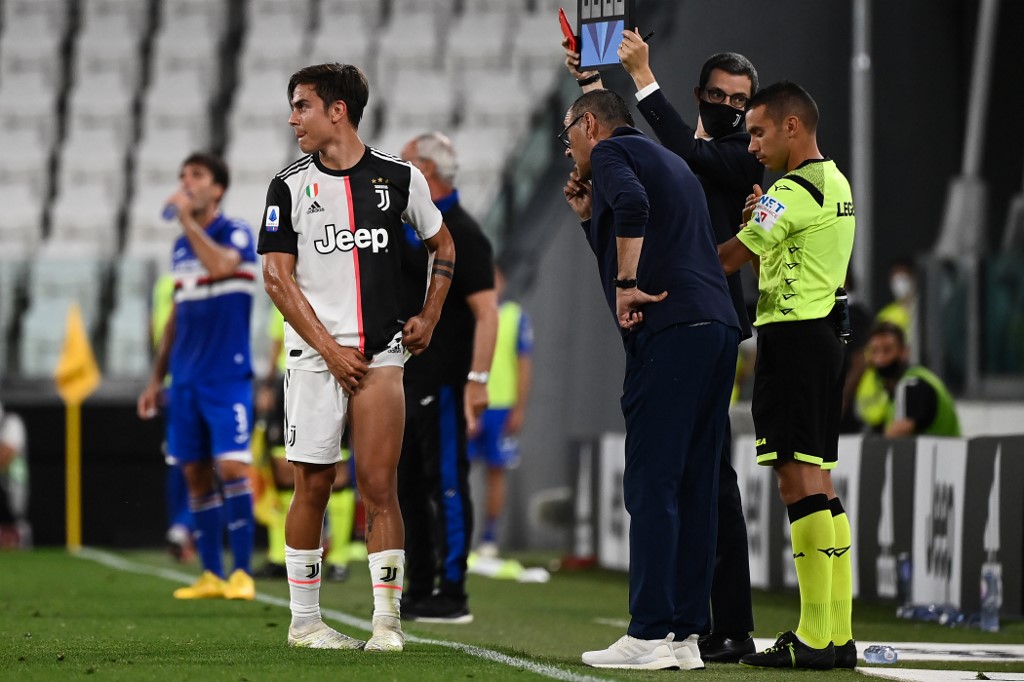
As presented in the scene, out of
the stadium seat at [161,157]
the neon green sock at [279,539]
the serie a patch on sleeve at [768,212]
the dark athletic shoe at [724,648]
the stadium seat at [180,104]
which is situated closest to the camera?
the serie a patch on sleeve at [768,212]

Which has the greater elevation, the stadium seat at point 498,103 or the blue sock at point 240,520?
the stadium seat at point 498,103

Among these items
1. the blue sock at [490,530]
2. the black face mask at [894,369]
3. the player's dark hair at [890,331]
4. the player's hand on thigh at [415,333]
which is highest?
the player's hand on thigh at [415,333]

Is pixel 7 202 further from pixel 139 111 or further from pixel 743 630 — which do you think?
pixel 743 630

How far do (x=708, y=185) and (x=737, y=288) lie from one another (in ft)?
1.18

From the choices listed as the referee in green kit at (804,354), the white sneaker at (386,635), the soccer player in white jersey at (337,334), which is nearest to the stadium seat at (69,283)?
the soccer player in white jersey at (337,334)

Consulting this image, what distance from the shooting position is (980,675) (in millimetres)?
5449

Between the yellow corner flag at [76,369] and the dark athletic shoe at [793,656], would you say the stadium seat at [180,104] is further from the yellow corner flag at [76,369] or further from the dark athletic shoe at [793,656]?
the dark athletic shoe at [793,656]

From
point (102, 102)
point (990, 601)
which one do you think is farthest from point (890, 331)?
point (102, 102)

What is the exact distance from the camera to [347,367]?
5.42 m

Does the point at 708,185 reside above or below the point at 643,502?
above

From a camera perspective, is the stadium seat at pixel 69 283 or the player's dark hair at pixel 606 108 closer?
the player's dark hair at pixel 606 108

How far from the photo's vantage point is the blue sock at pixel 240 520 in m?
8.47

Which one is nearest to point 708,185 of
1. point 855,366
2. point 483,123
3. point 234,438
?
point 234,438

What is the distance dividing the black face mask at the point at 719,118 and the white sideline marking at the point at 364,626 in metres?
1.88
